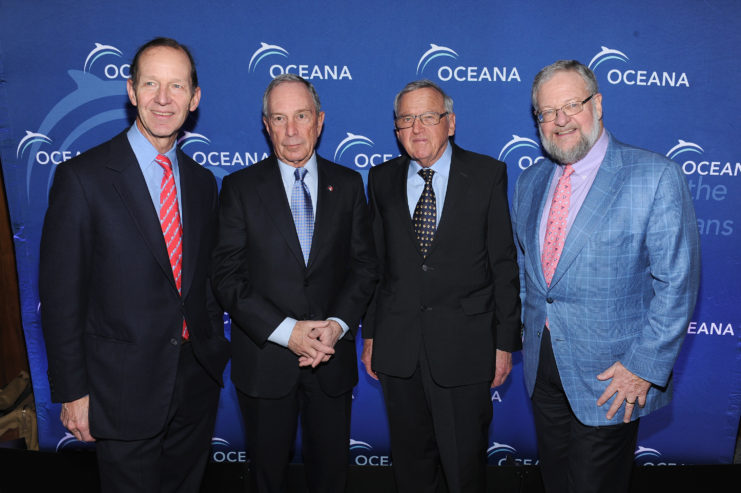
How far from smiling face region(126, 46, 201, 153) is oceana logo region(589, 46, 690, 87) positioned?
2.45 metres

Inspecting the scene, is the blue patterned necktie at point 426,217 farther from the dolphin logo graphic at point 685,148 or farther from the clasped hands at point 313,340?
the dolphin logo graphic at point 685,148

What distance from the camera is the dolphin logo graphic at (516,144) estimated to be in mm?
3197

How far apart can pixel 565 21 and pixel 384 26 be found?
1123 millimetres

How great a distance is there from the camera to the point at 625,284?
6.79ft

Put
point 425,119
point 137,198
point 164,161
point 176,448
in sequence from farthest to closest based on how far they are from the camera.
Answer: point 425,119 < point 176,448 < point 164,161 < point 137,198

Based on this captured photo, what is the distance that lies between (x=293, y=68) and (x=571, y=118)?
176 centimetres

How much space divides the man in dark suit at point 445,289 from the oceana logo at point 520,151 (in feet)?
2.65

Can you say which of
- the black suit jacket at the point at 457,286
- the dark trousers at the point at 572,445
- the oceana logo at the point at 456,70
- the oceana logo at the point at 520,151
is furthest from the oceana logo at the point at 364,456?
the oceana logo at the point at 456,70

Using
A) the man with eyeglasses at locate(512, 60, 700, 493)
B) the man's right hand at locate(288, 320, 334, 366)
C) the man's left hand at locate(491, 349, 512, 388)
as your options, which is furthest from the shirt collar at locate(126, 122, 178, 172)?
the man's left hand at locate(491, 349, 512, 388)

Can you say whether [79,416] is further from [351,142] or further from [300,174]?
[351,142]

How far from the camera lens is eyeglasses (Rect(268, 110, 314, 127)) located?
7.61 ft

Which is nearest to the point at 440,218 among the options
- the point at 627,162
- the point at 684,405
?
the point at 627,162

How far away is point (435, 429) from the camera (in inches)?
97.3

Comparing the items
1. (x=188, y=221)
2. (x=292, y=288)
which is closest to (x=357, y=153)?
(x=292, y=288)
